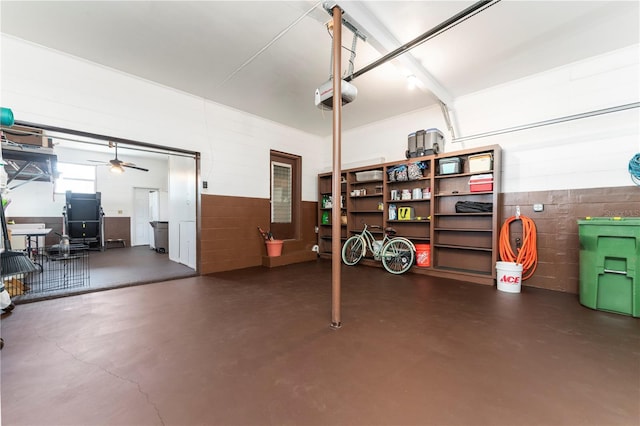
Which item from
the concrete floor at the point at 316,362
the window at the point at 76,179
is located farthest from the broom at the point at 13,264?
the window at the point at 76,179

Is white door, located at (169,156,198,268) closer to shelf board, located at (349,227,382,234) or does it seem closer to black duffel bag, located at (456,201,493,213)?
shelf board, located at (349,227,382,234)

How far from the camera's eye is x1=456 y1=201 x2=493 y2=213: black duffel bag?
13.2 ft

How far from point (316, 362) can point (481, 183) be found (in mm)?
3816

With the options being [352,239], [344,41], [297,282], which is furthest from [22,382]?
[352,239]

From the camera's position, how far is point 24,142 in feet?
10.5

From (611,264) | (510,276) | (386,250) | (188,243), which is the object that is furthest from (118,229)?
(611,264)

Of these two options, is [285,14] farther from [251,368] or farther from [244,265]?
[244,265]

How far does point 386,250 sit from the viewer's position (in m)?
4.85

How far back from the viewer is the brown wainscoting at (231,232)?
15.0 ft

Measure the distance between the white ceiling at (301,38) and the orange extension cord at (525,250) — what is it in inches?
93.0

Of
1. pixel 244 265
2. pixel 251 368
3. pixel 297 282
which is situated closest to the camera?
pixel 251 368

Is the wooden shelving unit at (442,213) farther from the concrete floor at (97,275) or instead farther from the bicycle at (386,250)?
the concrete floor at (97,275)

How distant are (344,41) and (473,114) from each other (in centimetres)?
285

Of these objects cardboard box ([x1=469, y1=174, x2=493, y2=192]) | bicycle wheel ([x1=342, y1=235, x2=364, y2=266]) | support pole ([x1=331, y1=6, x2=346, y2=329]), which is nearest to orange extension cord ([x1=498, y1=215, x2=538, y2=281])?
cardboard box ([x1=469, y1=174, x2=493, y2=192])
